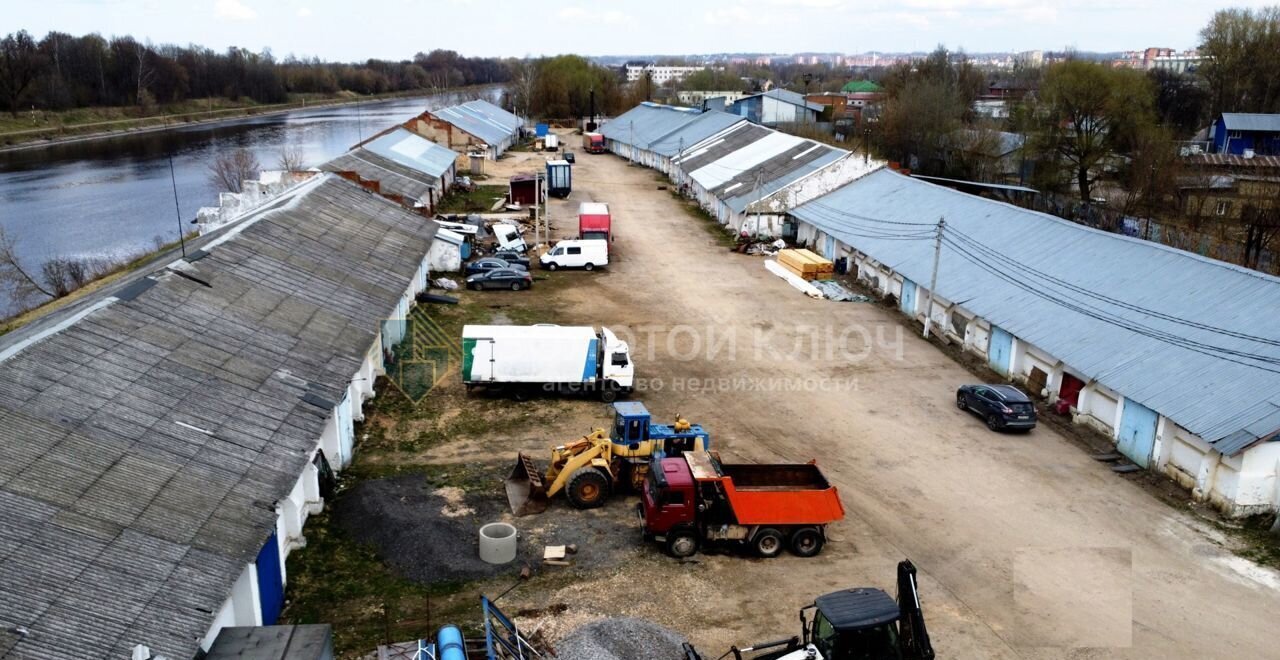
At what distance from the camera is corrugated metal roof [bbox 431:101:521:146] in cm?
7569

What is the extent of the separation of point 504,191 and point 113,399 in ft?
154

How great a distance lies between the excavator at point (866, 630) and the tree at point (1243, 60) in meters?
79.4

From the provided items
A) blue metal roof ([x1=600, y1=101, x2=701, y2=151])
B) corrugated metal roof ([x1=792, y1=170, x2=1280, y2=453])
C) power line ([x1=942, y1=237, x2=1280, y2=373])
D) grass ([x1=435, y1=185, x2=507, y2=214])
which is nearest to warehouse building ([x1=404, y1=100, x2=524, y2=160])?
blue metal roof ([x1=600, y1=101, x2=701, y2=151])

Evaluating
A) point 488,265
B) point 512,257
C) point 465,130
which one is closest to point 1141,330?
point 488,265

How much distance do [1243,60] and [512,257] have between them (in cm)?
7006

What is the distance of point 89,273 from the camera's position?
138 feet

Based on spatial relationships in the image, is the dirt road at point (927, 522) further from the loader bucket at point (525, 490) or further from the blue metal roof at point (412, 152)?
the blue metal roof at point (412, 152)

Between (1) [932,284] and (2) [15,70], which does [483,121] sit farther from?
(1) [932,284]

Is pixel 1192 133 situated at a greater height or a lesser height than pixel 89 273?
greater

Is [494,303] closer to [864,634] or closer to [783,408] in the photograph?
[783,408]

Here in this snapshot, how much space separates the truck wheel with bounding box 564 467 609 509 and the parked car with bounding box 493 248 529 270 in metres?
20.6

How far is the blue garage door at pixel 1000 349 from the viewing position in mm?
27616

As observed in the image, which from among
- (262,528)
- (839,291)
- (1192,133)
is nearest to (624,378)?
(262,528)

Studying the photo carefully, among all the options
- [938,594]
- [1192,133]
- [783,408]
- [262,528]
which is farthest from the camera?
[1192,133]
